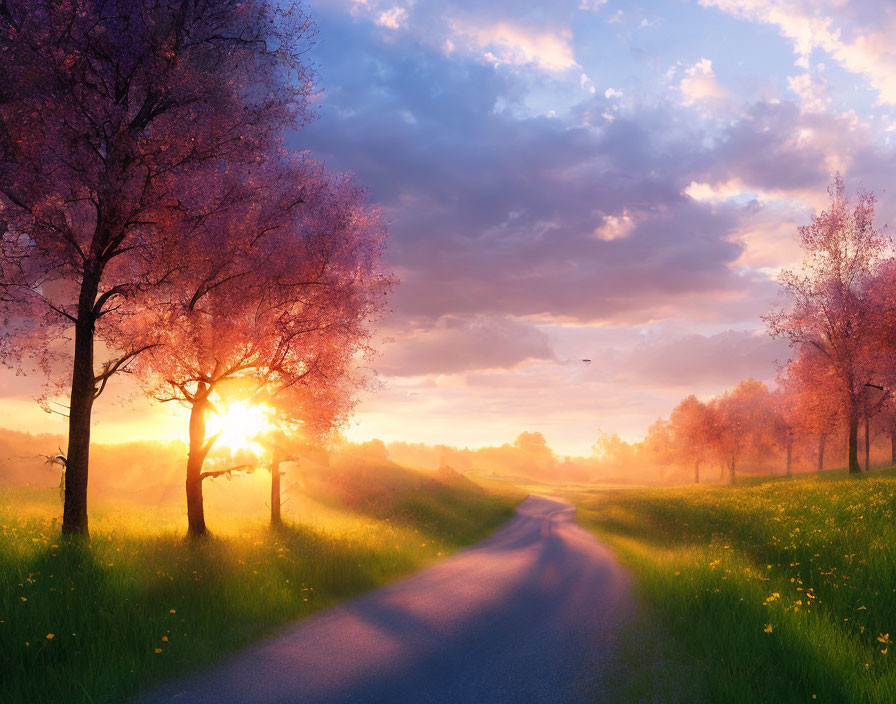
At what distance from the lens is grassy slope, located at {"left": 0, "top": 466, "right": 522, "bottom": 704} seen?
7.46m

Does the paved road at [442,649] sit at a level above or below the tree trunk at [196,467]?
below

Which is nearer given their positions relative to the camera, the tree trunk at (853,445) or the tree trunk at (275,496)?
the tree trunk at (275,496)

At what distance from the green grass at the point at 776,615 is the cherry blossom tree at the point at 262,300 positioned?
36.6ft

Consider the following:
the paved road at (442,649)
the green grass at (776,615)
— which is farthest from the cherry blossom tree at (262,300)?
the green grass at (776,615)

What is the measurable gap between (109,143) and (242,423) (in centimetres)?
977

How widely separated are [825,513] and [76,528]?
75.6 feet

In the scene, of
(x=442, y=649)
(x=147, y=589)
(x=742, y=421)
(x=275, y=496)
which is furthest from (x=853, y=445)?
(x=147, y=589)

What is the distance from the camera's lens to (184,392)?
15.6 meters

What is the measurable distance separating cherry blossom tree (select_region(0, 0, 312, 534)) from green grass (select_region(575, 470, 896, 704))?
1311 cm

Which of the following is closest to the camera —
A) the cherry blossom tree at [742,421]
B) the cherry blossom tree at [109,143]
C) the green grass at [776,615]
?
the green grass at [776,615]

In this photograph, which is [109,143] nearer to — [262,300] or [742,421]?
[262,300]

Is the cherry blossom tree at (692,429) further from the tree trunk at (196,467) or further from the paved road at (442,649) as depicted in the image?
the tree trunk at (196,467)

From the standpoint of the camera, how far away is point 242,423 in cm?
1852

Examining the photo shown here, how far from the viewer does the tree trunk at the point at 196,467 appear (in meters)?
15.4
